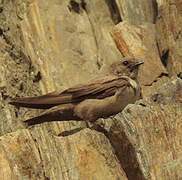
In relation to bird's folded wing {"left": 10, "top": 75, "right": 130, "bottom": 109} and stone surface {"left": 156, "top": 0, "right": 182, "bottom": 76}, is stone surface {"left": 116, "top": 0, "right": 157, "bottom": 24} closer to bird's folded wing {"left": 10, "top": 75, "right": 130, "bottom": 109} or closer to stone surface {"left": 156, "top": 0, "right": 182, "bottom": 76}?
stone surface {"left": 156, "top": 0, "right": 182, "bottom": 76}

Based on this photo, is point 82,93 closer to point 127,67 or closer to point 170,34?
point 127,67

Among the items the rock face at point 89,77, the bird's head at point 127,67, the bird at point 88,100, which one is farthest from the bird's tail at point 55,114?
the bird's head at point 127,67

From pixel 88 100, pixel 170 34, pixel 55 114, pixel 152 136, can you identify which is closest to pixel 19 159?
pixel 55 114

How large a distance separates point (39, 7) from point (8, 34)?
0.83 meters

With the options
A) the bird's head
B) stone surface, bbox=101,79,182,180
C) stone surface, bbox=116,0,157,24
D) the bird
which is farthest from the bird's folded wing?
stone surface, bbox=116,0,157,24

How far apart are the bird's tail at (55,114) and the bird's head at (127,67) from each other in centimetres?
99

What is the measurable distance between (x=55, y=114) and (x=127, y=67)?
139 cm

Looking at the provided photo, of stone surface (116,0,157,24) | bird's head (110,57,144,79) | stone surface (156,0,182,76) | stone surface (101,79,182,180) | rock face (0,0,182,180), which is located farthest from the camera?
stone surface (116,0,157,24)

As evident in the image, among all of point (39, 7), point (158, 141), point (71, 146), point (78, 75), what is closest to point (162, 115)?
point (158, 141)

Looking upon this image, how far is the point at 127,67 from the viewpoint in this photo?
23.9 ft

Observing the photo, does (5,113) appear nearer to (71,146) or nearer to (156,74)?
(71,146)

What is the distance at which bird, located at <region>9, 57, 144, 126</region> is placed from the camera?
21.9 feet

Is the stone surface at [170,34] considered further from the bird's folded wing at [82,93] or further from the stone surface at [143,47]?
the bird's folded wing at [82,93]

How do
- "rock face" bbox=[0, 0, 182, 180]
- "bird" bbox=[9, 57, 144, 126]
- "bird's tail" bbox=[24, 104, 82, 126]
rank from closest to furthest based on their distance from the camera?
1. "rock face" bbox=[0, 0, 182, 180]
2. "bird" bbox=[9, 57, 144, 126]
3. "bird's tail" bbox=[24, 104, 82, 126]
